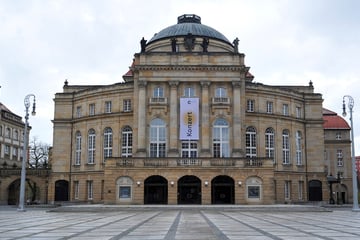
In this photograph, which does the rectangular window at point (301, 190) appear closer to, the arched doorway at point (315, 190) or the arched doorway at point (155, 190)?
the arched doorway at point (315, 190)

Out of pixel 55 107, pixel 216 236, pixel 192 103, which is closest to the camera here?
pixel 216 236

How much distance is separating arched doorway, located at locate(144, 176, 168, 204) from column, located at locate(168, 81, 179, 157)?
4087mm

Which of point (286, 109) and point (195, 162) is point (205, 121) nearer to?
point (195, 162)

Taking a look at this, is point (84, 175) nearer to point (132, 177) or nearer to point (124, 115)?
point (124, 115)

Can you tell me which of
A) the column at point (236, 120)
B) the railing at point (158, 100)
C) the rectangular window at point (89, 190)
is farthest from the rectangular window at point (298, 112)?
the rectangular window at point (89, 190)

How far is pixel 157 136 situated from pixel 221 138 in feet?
26.2

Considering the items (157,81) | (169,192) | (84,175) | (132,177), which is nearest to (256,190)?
(169,192)

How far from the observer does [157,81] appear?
62781 mm

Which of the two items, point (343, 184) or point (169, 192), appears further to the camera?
point (343, 184)

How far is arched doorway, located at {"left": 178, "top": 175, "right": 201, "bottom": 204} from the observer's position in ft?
188

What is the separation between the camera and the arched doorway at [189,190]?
5744 centimetres

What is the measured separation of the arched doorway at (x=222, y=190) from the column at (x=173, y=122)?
20.4 feet

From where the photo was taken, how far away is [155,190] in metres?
58.4

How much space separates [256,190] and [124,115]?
21577 millimetres
